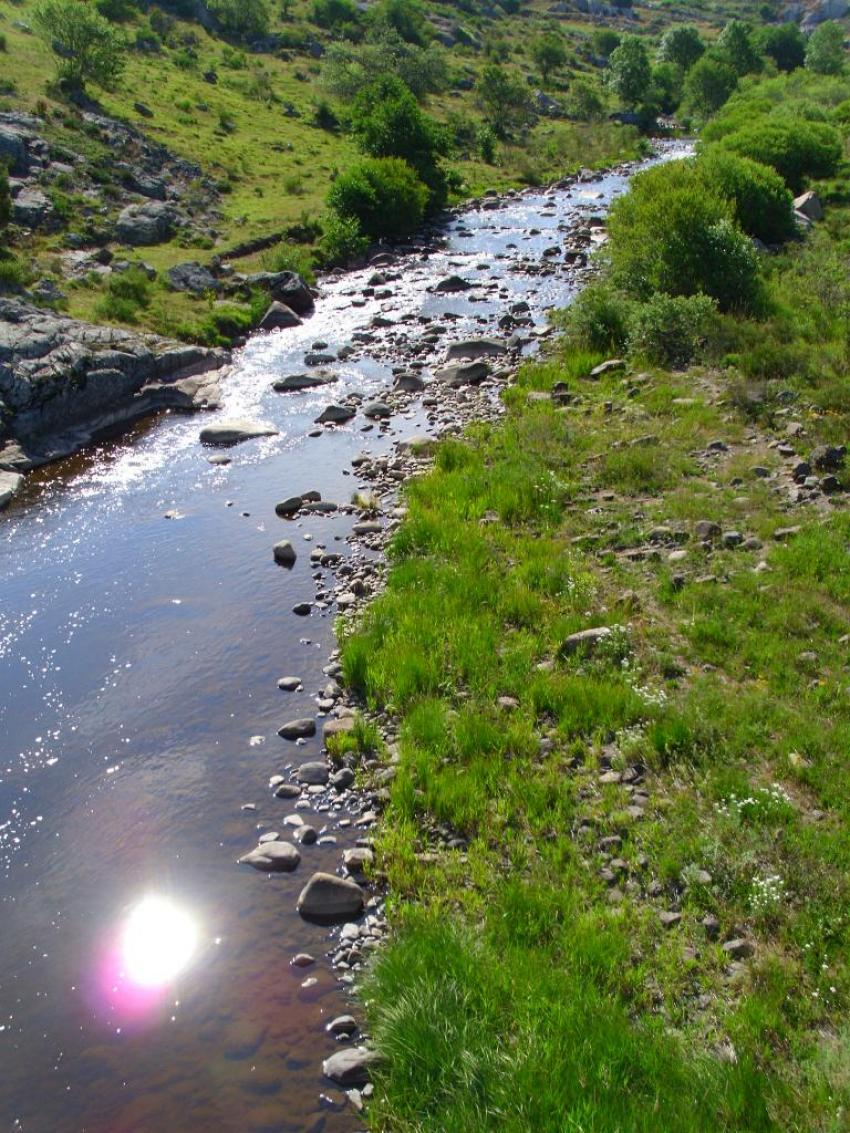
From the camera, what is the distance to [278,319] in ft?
122

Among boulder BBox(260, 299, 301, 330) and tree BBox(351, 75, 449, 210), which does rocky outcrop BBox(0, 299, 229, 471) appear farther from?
tree BBox(351, 75, 449, 210)

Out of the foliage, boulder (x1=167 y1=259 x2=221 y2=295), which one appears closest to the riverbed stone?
boulder (x1=167 y1=259 x2=221 y2=295)

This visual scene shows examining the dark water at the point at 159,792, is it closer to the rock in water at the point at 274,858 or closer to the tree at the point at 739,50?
the rock in water at the point at 274,858

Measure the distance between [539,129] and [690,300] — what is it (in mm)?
82140

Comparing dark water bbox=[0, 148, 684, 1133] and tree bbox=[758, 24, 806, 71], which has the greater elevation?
tree bbox=[758, 24, 806, 71]

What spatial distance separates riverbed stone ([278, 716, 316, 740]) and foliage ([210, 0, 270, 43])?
117m

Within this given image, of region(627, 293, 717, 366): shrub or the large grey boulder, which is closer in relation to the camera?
region(627, 293, 717, 366): shrub

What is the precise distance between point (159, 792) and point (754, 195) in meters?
34.0

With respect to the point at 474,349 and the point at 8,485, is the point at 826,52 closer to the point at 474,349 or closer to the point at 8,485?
the point at 474,349

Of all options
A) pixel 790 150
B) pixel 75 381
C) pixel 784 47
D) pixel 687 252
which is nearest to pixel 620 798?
pixel 687 252

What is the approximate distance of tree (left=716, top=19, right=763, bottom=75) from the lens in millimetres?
120387

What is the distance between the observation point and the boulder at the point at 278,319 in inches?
1465

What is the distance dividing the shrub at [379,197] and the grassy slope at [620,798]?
3515cm

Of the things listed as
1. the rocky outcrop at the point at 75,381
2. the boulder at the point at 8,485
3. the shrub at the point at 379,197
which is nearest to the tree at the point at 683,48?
the shrub at the point at 379,197
